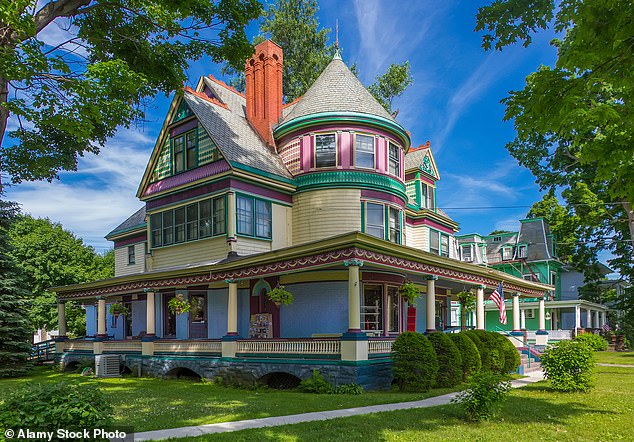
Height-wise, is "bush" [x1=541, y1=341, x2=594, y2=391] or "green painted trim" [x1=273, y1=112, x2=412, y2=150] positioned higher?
"green painted trim" [x1=273, y1=112, x2=412, y2=150]

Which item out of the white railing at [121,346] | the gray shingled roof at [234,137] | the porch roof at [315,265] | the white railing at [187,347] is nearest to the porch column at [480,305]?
the porch roof at [315,265]

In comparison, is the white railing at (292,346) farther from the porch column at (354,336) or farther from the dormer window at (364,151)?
the dormer window at (364,151)

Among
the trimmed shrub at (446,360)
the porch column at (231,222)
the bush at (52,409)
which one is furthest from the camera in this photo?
the porch column at (231,222)

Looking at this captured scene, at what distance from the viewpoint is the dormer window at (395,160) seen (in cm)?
2423

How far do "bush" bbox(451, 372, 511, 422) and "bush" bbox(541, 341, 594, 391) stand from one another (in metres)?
5.61

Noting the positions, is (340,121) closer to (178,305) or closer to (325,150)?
(325,150)

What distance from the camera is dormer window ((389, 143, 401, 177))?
24228mm

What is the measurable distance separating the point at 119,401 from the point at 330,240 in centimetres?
741

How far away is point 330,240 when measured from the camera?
620 inches

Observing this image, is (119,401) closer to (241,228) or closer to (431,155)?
(241,228)

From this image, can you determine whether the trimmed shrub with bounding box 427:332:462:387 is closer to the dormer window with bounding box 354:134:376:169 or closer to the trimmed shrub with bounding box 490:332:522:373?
the trimmed shrub with bounding box 490:332:522:373

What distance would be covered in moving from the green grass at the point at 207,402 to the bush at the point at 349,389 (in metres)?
0.25

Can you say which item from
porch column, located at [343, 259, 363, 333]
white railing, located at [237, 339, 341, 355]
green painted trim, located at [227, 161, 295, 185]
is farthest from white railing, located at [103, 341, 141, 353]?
porch column, located at [343, 259, 363, 333]

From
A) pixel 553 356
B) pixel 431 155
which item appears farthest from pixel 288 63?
pixel 553 356
